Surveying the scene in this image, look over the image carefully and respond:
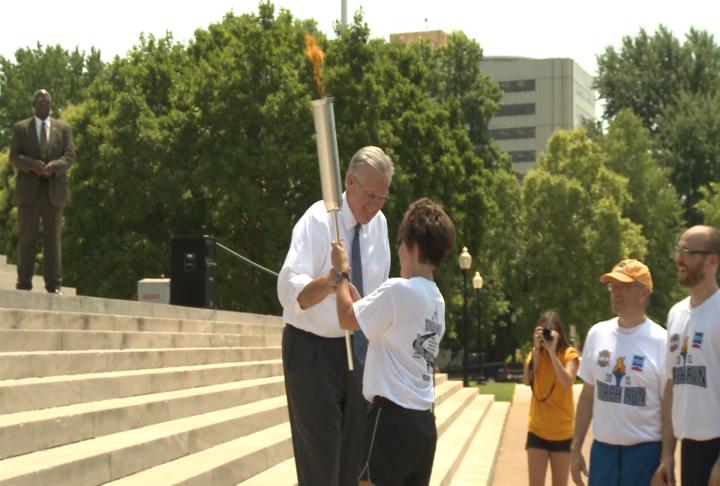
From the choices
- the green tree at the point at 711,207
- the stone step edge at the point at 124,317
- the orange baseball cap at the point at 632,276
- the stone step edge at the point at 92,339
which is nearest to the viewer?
the orange baseball cap at the point at 632,276

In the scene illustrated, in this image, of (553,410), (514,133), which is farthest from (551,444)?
(514,133)

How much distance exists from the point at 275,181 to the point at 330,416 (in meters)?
32.1

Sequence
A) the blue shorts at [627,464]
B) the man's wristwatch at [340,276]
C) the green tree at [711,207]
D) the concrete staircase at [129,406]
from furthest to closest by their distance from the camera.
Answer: the green tree at [711,207] < the concrete staircase at [129,406] < the blue shorts at [627,464] < the man's wristwatch at [340,276]

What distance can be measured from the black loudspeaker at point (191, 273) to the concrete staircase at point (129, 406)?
4808 mm

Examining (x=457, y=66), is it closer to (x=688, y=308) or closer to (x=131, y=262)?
(x=131, y=262)


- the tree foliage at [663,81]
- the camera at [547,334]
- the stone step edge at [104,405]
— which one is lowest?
the stone step edge at [104,405]

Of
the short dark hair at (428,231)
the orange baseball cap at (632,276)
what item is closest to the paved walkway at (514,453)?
the orange baseball cap at (632,276)

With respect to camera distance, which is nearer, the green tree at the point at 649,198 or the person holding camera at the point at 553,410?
the person holding camera at the point at 553,410

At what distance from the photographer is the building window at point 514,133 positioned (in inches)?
5306

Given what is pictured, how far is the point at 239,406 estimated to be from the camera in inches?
461

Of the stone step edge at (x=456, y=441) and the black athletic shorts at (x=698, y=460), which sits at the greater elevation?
the black athletic shorts at (x=698, y=460)

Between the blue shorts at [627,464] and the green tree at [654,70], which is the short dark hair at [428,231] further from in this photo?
the green tree at [654,70]

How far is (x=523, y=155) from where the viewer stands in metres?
136

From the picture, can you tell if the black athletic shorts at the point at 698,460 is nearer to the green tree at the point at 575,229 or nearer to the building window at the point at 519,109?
the green tree at the point at 575,229
